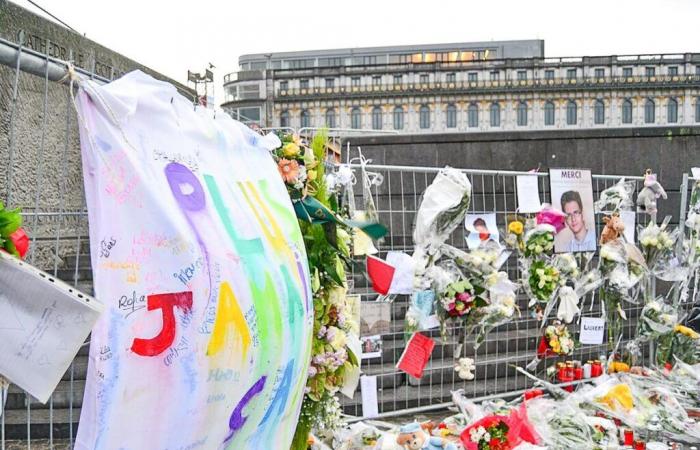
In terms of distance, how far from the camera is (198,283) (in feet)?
5.99

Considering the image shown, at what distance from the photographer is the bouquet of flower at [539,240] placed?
16.7ft

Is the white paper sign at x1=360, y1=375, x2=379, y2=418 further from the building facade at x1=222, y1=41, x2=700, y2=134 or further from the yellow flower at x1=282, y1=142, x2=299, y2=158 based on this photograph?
the building facade at x1=222, y1=41, x2=700, y2=134

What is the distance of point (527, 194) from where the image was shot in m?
5.22

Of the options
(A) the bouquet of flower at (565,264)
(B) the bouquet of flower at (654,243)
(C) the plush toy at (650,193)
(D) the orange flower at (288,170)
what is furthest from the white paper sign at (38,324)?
(C) the plush toy at (650,193)

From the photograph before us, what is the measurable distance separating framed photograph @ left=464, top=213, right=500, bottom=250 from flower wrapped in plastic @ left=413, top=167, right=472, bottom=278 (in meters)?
0.36

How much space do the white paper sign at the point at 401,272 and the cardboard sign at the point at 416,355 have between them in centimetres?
34

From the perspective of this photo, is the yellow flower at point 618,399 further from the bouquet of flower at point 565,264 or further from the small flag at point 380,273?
the small flag at point 380,273

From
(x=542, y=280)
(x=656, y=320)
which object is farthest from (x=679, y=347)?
(x=542, y=280)

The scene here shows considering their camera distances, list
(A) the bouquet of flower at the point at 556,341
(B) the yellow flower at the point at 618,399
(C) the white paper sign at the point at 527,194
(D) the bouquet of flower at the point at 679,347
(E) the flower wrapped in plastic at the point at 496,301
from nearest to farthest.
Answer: (E) the flower wrapped in plastic at the point at 496,301
(B) the yellow flower at the point at 618,399
(C) the white paper sign at the point at 527,194
(A) the bouquet of flower at the point at 556,341
(D) the bouquet of flower at the point at 679,347

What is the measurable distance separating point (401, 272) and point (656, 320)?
10.2 ft

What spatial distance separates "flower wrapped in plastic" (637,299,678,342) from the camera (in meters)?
6.00

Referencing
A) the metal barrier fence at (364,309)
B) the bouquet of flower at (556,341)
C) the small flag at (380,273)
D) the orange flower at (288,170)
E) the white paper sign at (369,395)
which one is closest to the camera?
the orange flower at (288,170)

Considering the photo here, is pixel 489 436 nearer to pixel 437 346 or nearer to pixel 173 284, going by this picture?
pixel 437 346

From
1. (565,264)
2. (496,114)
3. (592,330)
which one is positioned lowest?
(592,330)
